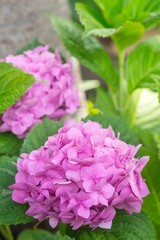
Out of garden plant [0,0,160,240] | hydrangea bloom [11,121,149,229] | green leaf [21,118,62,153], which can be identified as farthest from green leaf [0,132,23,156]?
hydrangea bloom [11,121,149,229]

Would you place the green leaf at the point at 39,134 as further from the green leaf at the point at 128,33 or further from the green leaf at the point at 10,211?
the green leaf at the point at 128,33

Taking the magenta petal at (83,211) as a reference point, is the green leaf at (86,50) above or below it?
above

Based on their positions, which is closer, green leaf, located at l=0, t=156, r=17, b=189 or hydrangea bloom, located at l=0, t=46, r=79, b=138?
green leaf, located at l=0, t=156, r=17, b=189

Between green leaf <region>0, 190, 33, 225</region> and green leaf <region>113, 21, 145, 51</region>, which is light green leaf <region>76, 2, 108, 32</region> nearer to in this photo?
green leaf <region>113, 21, 145, 51</region>

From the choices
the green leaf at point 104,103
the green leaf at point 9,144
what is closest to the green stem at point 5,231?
the green leaf at point 9,144

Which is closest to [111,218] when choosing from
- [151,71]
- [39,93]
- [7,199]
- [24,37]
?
[7,199]

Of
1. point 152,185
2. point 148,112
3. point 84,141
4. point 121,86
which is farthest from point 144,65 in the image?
point 84,141
